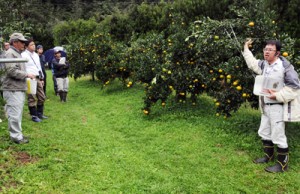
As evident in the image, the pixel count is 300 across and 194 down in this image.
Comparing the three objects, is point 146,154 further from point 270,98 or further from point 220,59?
point 220,59

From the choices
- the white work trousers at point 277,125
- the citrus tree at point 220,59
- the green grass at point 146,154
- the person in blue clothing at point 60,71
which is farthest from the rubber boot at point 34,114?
the white work trousers at point 277,125

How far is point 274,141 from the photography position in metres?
4.61

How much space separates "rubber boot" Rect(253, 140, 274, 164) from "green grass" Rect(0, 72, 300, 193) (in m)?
0.14

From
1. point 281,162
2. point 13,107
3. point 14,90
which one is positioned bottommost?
point 281,162

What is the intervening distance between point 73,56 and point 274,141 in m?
10.8

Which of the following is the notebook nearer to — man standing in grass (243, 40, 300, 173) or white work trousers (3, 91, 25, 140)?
man standing in grass (243, 40, 300, 173)

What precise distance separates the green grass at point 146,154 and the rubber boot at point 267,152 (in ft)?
0.47

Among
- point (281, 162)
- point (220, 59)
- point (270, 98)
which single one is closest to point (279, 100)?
point (270, 98)

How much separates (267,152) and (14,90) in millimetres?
4241

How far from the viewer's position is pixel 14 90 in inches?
214

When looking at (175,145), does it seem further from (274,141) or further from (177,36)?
(177,36)

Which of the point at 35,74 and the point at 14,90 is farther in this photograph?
the point at 35,74

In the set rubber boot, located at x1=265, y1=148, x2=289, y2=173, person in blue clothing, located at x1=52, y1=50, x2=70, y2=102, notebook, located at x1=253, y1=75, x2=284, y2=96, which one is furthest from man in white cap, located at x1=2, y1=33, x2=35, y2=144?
person in blue clothing, located at x1=52, y1=50, x2=70, y2=102

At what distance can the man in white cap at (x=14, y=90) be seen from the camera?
5395 millimetres
